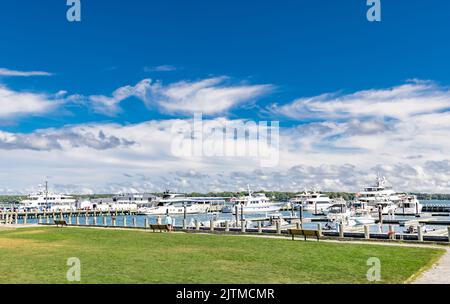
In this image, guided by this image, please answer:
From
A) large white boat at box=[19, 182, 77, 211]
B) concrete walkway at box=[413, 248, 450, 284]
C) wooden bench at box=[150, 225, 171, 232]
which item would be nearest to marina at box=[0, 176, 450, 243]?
large white boat at box=[19, 182, 77, 211]

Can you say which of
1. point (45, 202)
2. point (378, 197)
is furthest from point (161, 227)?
point (45, 202)

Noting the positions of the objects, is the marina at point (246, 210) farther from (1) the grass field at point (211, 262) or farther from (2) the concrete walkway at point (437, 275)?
(2) the concrete walkway at point (437, 275)

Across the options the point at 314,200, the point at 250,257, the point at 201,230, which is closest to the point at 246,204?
the point at 314,200

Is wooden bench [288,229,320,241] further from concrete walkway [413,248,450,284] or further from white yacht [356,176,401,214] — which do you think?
white yacht [356,176,401,214]

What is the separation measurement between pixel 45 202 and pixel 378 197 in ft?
Answer: 322

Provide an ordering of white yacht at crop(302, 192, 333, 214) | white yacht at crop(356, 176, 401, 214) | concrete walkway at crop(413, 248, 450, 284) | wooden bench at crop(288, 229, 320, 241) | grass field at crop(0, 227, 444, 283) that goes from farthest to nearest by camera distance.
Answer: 1. white yacht at crop(302, 192, 333, 214)
2. white yacht at crop(356, 176, 401, 214)
3. wooden bench at crop(288, 229, 320, 241)
4. grass field at crop(0, 227, 444, 283)
5. concrete walkway at crop(413, 248, 450, 284)

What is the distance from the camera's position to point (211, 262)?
810 inches

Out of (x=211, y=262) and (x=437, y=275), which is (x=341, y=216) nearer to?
(x=211, y=262)

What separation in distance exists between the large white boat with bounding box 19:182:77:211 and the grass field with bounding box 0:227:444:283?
395 feet

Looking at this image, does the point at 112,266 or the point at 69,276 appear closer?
the point at 69,276

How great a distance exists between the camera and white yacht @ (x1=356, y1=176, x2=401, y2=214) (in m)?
105
